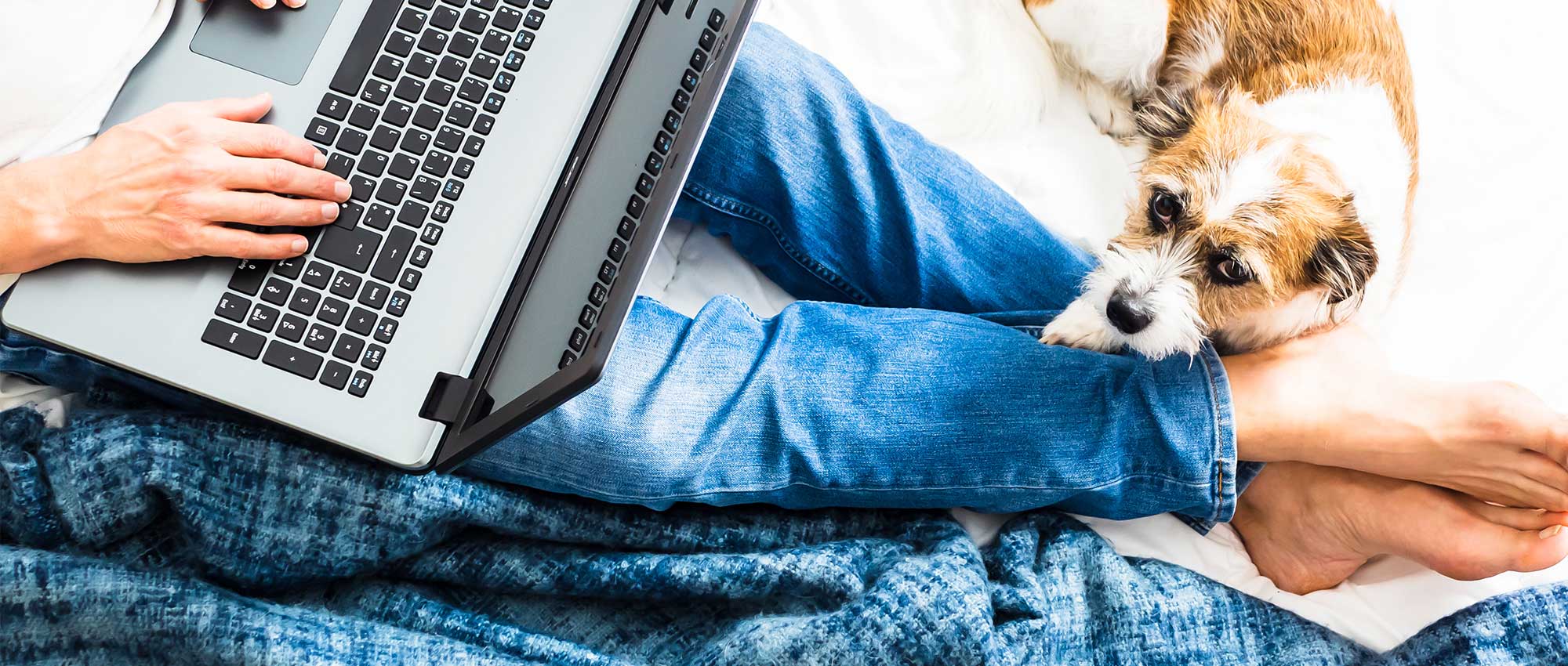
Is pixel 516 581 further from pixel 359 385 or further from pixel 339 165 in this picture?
pixel 339 165

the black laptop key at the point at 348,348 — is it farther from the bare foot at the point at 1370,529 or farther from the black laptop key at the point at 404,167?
the bare foot at the point at 1370,529

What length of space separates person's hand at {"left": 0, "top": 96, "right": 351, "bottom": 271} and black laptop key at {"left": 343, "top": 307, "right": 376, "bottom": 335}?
0.08m

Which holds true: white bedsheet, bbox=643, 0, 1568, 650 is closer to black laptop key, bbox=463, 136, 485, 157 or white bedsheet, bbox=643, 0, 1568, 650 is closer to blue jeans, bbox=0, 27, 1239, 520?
blue jeans, bbox=0, 27, 1239, 520

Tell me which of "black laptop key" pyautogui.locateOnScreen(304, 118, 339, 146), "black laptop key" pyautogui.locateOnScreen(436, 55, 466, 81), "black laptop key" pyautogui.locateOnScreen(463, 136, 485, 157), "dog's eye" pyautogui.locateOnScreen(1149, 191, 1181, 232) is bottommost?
"black laptop key" pyautogui.locateOnScreen(304, 118, 339, 146)

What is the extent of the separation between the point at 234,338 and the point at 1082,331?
37.7 inches

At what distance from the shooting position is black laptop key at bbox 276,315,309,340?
0.93 m

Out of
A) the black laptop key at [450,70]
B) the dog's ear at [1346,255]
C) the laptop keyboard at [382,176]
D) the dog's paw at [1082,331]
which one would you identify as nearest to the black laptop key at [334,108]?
the laptop keyboard at [382,176]

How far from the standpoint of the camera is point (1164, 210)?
3.82 ft

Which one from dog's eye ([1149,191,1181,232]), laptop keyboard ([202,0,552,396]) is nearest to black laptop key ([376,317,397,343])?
laptop keyboard ([202,0,552,396])

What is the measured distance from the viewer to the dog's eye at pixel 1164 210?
3.78 feet

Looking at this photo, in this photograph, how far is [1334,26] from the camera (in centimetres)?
123

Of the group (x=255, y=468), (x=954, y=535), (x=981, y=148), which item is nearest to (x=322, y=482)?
(x=255, y=468)

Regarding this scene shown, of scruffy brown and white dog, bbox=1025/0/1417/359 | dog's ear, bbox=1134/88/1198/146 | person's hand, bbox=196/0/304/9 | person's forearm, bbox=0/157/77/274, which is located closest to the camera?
person's forearm, bbox=0/157/77/274

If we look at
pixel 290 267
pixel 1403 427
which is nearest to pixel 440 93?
pixel 290 267
